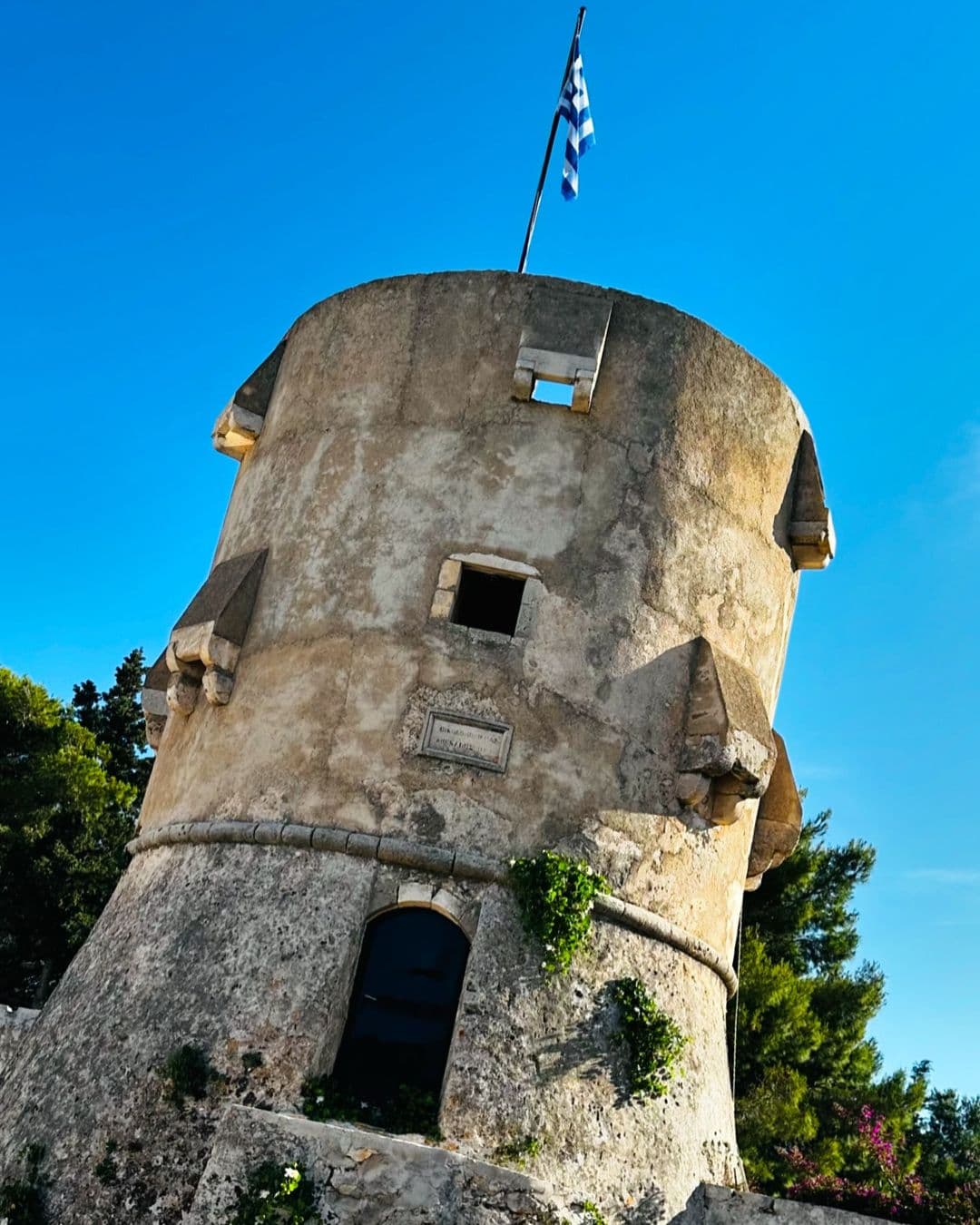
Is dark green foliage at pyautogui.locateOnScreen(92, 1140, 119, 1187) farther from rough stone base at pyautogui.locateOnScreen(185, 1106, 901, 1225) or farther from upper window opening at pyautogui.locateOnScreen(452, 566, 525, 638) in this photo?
upper window opening at pyautogui.locateOnScreen(452, 566, 525, 638)

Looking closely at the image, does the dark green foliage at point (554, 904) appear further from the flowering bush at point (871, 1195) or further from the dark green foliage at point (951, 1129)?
the dark green foliage at point (951, 1129)

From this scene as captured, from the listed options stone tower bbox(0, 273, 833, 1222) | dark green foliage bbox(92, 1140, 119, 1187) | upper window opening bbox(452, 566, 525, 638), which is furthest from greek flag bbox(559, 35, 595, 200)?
→ dark green foliage bbox(92, 1140, 119, 1187)

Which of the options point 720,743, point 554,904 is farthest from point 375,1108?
point 720,743

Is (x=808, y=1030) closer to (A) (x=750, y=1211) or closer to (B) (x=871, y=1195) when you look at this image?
(B) (x=871, y=1195)

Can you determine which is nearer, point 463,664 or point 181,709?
point 463,664

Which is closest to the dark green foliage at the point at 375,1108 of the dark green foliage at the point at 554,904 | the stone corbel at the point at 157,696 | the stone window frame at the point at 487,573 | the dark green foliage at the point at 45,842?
the dark green foliage at the point at 554,904

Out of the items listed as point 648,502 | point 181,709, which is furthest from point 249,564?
point 648,502

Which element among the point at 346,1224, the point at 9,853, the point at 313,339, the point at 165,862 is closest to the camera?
the point at 346,1224

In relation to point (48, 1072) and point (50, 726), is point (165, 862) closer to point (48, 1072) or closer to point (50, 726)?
point (48, 1072)

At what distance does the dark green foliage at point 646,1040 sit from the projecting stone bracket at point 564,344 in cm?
528

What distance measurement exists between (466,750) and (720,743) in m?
2.26

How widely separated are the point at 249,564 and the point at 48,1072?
190 inches

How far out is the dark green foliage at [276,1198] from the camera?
8.84 metres

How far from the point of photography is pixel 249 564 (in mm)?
12633
